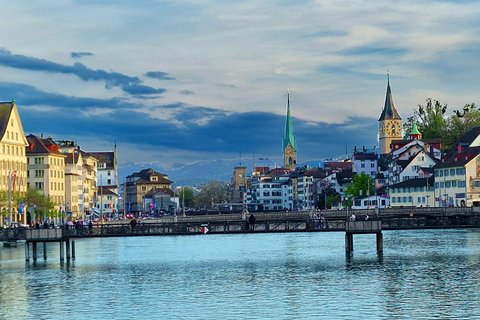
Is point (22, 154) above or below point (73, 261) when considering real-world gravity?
above

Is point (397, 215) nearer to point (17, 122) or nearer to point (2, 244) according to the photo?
point (2, 244)

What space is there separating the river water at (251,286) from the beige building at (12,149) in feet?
263

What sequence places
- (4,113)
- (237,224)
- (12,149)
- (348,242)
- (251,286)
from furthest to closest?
1. (12,149)
2. (4,113)
3. (237,224)
4. (348,242)
5. (251,286)

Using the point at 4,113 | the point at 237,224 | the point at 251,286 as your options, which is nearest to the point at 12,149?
the point at 4,113

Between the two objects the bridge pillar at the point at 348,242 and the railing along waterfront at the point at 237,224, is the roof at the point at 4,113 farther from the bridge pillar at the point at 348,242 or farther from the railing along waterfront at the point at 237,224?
the bridge pillar at the point at 348,242

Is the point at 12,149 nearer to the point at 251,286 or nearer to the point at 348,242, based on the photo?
the point at 348,242

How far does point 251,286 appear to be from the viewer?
65.4 metres

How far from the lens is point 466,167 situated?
193 meters

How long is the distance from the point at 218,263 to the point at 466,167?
114m

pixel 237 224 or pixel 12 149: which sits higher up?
pixel 12 149

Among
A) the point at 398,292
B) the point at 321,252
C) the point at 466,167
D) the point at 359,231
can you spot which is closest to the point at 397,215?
the point at 466,167

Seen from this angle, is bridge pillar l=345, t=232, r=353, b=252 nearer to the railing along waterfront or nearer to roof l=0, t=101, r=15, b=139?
the railing along waterfront

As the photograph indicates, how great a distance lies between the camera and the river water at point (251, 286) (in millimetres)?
53094

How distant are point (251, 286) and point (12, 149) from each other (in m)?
127
